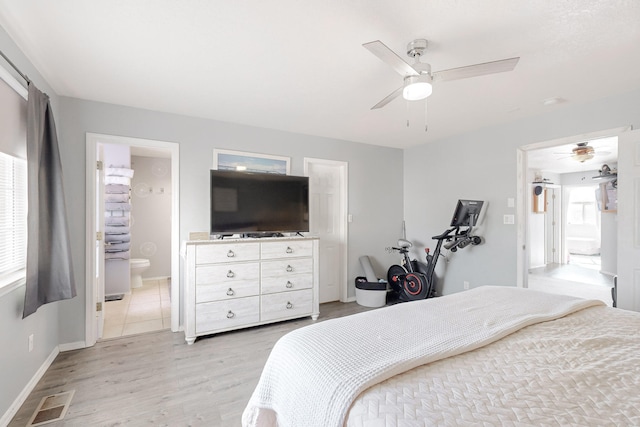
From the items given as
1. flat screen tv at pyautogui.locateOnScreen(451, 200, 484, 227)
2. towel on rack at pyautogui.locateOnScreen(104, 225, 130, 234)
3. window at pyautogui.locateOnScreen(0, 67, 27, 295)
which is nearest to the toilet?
towel on rack at pyautogui.locateOnScreen(104, 225, 130, 234)

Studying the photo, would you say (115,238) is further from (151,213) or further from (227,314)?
(227,314)

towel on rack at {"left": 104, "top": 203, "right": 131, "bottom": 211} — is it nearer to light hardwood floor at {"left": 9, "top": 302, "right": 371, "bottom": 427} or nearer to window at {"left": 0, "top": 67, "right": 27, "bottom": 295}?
light hardwood floor at {"left": 9, "top": 302, "right": 371, "bottom": 427}

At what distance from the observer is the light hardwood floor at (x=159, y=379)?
180 cm

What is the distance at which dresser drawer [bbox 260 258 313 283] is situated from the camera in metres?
3.16

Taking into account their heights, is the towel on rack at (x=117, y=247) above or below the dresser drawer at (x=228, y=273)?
above

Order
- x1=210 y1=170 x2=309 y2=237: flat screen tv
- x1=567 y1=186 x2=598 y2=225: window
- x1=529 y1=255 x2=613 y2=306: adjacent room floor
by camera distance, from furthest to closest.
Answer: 1. x1=567 y1=186 x2=598 y2=225: window
2. x1=529 y1=255 x2=613 y2=306: adjacent room floor
3. x1=210 y1=170 x2=309 y2=237: flat screen tv

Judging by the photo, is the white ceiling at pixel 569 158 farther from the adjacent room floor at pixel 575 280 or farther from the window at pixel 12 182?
the window at pixel 12 182

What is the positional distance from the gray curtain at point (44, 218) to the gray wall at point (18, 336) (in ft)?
0.32

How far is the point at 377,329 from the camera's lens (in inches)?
51.5

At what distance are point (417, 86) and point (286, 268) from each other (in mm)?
2270

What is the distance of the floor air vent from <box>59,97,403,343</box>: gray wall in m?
0.89

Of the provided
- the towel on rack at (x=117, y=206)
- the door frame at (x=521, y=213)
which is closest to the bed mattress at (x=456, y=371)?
the door frame at (x=521, y=213)

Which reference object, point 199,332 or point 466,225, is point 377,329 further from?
point 466,225

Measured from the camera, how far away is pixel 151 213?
214 inches
